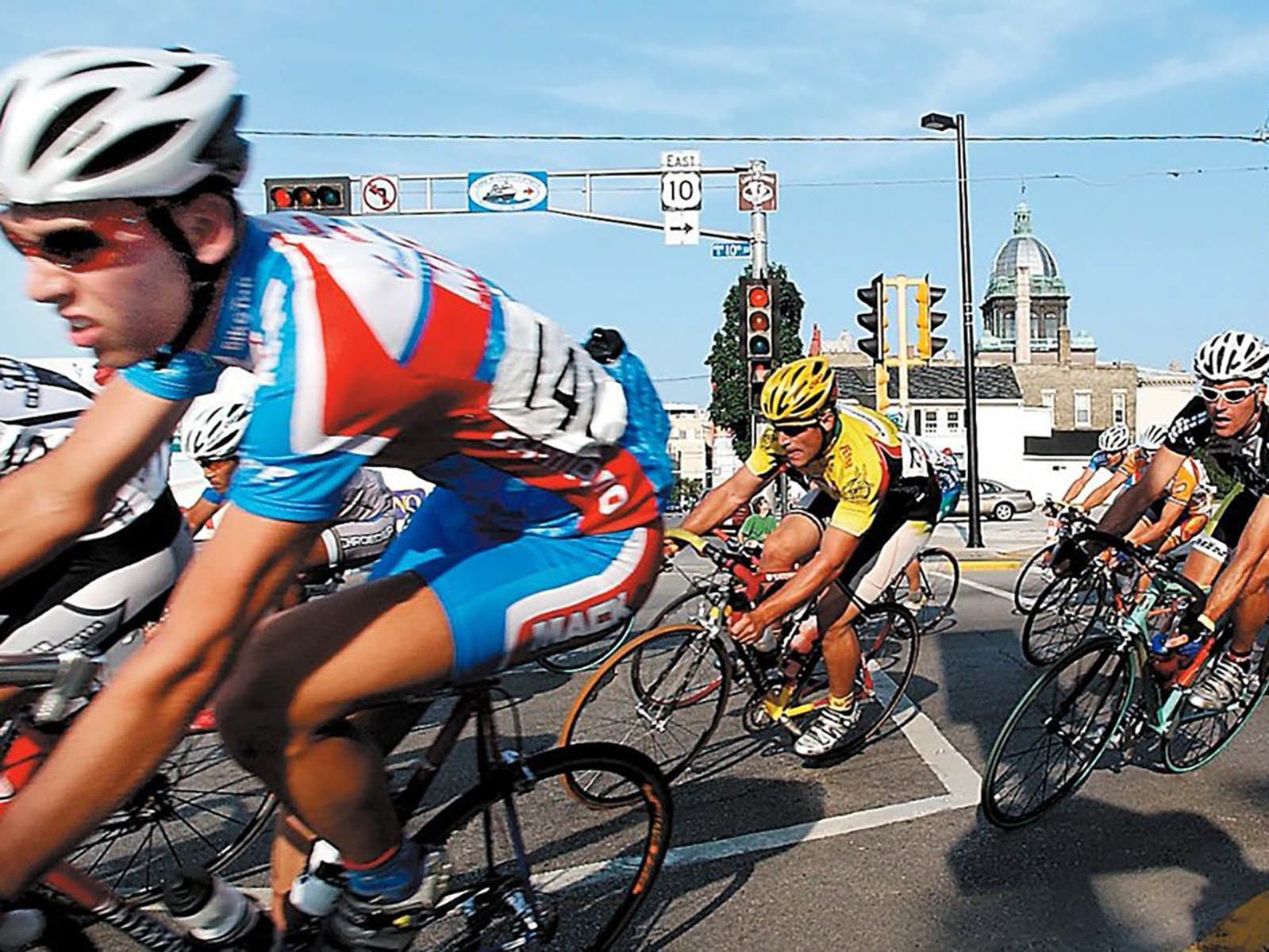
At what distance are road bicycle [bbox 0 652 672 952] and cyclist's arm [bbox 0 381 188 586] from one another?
0.25m

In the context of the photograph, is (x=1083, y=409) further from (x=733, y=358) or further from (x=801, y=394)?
(x=801, y=394)

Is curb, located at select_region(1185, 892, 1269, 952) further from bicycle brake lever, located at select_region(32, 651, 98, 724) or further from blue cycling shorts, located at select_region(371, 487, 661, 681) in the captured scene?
bicycle brake lever, located at select_region(32, 651, 98, 724)

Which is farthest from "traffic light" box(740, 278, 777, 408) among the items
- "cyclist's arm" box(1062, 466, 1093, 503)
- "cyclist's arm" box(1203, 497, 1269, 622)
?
"cyclist's arm" box(1203, 497, 1269, 622)

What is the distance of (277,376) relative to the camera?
6.18 ft

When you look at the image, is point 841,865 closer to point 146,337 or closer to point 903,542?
point 903,542

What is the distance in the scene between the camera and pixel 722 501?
5934 millimetres

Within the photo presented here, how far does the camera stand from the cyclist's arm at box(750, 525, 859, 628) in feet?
15.6

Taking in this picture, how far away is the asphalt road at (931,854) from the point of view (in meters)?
3.64

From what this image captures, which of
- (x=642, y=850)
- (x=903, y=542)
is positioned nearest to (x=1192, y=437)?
(x=903, y=542)

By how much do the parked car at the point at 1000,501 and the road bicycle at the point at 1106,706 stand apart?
29.7m

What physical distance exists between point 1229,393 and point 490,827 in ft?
12.5

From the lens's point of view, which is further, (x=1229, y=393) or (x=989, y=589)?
(x=989, y=589)

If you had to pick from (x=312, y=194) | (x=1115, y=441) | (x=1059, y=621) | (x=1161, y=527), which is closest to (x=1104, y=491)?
(x=1115, y=441)

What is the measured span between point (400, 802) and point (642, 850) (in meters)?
0.96
